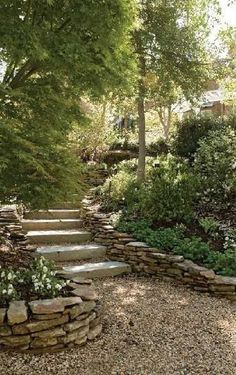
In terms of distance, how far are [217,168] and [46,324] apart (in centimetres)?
554

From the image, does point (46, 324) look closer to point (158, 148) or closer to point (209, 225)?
point (209, 225)

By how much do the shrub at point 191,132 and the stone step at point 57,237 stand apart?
14.5ft

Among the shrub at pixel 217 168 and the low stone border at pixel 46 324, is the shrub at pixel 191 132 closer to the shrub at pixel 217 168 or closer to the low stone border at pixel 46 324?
the shrub at pixel 217 168

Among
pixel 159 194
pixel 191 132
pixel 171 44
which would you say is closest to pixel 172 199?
pixel 159 194

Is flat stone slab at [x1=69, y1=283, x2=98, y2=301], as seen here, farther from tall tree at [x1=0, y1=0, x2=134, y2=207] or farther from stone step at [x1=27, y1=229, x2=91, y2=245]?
stone step at [x1=27, y1=229, x2=91, y2=245]

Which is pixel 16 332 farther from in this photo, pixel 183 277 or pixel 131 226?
pixel 131 226

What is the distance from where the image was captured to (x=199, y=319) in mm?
4246

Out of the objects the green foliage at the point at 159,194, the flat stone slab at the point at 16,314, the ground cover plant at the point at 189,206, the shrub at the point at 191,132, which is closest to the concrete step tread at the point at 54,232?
the ground cover plant at the point at 189,206

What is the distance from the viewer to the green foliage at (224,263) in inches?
202

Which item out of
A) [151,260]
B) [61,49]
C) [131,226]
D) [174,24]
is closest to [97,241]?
[131,226]

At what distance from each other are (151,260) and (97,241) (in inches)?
51.6

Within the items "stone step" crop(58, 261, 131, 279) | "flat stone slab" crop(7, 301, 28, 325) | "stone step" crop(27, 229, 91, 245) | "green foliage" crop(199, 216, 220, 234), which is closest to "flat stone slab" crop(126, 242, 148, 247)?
"stone step" crop(58, 261, 131, 279)

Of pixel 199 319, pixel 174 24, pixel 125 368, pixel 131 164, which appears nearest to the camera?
pixel 125 368

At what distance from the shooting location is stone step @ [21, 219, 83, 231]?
6.93 meters
